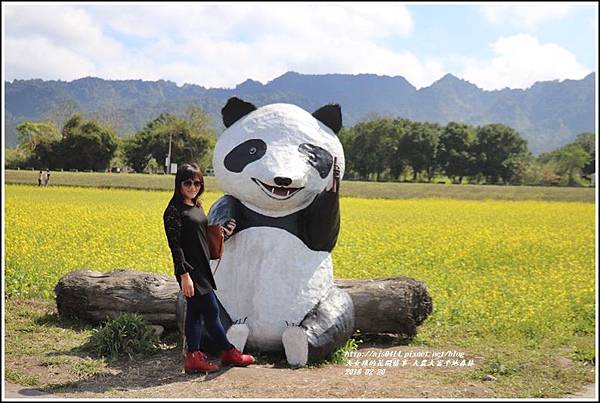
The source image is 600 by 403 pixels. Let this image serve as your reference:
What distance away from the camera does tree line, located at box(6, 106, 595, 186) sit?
4125cm

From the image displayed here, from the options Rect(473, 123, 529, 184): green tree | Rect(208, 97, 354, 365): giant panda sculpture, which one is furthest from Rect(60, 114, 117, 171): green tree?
Rect(208, 97, 354, 365): giant panda sculpture

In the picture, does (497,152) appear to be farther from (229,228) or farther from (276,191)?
(229,228)

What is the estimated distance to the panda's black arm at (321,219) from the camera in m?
5.79

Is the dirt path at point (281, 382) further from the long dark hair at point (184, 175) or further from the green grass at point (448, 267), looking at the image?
the long dark hair at point (184, 175)

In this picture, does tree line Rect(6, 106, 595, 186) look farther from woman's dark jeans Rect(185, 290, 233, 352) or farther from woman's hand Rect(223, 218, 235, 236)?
woman's dark jeans Rect(185, 290, 233, 352)

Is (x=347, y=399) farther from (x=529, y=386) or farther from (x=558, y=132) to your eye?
(x=558, y=132)

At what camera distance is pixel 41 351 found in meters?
6.23

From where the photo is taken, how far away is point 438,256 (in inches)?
476

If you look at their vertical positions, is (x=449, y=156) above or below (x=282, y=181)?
above

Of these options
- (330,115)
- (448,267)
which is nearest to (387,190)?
(448,267)

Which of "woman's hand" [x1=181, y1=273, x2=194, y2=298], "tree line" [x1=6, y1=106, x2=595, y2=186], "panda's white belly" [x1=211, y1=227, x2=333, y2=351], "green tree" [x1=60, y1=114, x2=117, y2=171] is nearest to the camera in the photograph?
"woman's hand" [x1=181, y1=273, x2=194, y2=298]

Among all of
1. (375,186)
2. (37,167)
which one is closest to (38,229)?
(375,186)

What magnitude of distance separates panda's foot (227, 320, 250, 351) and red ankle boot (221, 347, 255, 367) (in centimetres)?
9

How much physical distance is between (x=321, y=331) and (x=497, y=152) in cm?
4853
